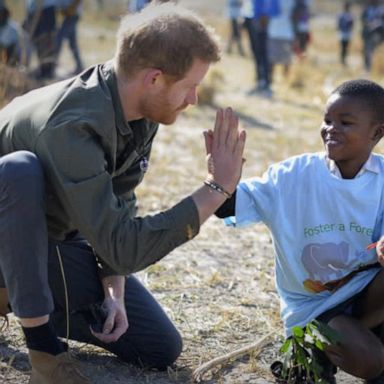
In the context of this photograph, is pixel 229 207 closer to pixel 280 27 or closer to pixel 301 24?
pixel 280 27

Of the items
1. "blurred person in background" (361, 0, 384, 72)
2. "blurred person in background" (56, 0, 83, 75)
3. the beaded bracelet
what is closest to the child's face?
the beaded bracelet

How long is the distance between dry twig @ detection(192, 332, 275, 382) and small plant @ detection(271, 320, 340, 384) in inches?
10.6

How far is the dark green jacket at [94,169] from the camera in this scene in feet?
8.34

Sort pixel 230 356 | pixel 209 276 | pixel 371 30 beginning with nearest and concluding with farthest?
1. pixel 230 356
2. pixel 209 276
3. pixel 371 30

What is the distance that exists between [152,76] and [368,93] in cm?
84

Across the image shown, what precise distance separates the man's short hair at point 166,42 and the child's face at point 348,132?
56 centimetres

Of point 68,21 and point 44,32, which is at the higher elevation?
point 68,21

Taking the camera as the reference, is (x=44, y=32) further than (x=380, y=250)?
Yes

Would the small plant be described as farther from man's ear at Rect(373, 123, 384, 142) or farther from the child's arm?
man's ear at Rect(373, 123, 384, 142)

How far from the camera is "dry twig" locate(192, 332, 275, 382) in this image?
10.1ft

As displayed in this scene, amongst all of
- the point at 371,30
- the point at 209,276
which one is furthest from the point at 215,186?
the point at 371,30

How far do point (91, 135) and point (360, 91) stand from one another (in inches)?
38.6

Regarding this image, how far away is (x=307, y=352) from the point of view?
2908 mm

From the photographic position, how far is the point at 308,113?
31.4 ft
